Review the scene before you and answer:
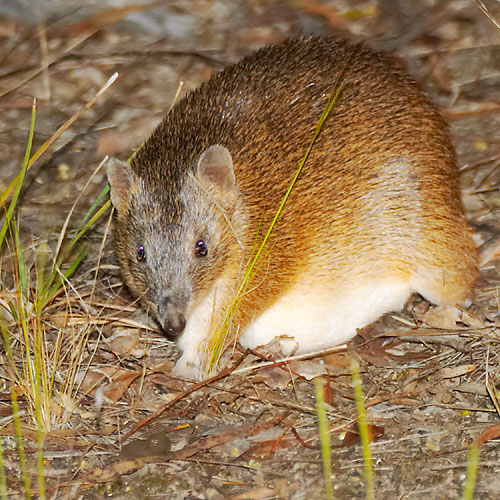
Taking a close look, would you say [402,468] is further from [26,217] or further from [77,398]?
[26,217]

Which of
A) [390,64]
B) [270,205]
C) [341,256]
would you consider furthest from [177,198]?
[390,64]

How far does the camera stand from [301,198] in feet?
16.8

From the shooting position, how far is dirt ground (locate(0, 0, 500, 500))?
423cm

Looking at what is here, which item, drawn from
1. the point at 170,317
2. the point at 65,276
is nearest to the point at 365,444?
the point at 170,317

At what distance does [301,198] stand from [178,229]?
2.92ft

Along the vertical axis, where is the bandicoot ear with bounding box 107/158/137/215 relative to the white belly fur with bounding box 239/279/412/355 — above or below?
above

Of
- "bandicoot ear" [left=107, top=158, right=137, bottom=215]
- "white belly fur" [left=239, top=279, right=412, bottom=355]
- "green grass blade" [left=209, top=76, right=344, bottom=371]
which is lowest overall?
"white belly fur" [left=239, top=279, right=412, bottom=355]

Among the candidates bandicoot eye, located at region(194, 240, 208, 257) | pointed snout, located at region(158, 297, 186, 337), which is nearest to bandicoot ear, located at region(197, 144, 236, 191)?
bandicoot eye, located at region(194, 240, 208, 257)

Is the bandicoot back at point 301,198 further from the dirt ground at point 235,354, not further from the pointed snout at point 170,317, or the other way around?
the dirt ground at point 235,354

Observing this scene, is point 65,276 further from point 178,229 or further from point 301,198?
point 301,198

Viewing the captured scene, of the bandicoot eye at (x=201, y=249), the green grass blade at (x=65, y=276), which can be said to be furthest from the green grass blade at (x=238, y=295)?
the green grass blade at (x=65, y=276)

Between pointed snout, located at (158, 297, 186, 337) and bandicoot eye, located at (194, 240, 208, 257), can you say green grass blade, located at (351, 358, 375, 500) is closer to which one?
pointed snout, located at (158, 297, 186, 337)

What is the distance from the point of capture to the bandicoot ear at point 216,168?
460 cm

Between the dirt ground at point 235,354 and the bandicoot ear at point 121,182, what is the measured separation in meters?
0.34
